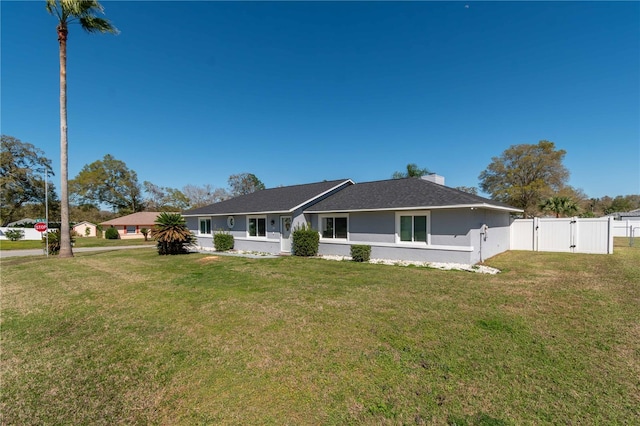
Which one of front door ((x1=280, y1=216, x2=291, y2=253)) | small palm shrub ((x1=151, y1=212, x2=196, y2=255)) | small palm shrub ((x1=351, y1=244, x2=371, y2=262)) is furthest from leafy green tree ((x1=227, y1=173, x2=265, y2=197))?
small palm shrub ((x1=351, y1=244, x2=371, y2=262))

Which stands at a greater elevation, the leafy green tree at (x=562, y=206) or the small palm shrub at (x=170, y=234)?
the leafy green tree at (x=562, y=206)

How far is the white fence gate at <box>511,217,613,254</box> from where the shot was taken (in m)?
13.5

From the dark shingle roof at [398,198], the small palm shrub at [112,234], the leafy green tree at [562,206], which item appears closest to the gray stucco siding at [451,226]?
the dark shingle roof at [398,198]

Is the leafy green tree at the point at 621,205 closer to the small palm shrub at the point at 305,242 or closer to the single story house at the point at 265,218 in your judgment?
the single story house at the point at 265,218

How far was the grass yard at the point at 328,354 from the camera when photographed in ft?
9.40

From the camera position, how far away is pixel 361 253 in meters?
13.0

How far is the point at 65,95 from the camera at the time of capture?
1537cm

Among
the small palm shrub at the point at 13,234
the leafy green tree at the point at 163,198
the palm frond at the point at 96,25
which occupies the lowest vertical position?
the small palm shrub at the point at 13,234

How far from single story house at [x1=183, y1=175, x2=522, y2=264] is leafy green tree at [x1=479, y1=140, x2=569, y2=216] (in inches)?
983

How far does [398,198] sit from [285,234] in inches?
277

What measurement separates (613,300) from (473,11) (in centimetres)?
1229

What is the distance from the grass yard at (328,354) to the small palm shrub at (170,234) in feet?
28.3

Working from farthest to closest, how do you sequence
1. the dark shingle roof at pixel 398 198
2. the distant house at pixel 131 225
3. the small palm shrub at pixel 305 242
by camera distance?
the distant house at pixel 131 225 → the small palm shrub at pixel 305 242 → the dark shingle roof at pixel 398 198

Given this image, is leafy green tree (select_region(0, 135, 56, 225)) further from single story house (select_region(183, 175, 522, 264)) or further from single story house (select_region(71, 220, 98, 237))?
single story house (select_region(183, 175, 522, 264))
